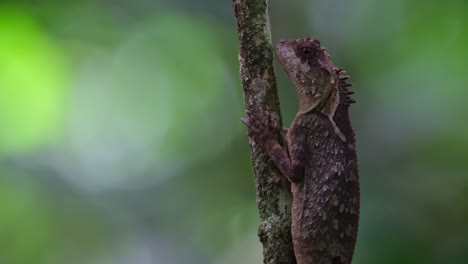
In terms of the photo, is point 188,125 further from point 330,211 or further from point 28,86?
point 330,211

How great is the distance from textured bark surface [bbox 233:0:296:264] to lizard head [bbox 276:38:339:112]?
523mm

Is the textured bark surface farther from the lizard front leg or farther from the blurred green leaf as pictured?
the blurred green leaf

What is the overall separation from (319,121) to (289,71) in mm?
381

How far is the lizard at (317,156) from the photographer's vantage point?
3.95 meters

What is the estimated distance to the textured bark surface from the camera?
3.79 metres

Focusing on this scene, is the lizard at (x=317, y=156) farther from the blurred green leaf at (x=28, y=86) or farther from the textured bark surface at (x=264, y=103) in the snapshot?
the blurred green leaf at (x=28, y=86)

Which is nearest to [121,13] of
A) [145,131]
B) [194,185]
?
[145,131]

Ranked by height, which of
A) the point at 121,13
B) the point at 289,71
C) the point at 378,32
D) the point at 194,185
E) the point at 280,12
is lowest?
the point at 289,71

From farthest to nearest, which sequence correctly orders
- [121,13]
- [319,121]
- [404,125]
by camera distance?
[121,13]
[404,125]
[319,121]

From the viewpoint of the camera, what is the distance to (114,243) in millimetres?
6793

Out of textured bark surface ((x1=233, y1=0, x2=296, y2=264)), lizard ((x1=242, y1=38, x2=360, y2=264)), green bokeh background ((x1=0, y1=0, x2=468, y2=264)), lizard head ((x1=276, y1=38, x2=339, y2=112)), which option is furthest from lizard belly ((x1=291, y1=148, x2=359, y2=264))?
green bokeh background ((x1=0, y1=0, x2=468, y2=264))

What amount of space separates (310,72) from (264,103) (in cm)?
67

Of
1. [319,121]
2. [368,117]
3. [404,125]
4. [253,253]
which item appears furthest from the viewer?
[253,253]

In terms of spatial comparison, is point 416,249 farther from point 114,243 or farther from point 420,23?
point 114,243
